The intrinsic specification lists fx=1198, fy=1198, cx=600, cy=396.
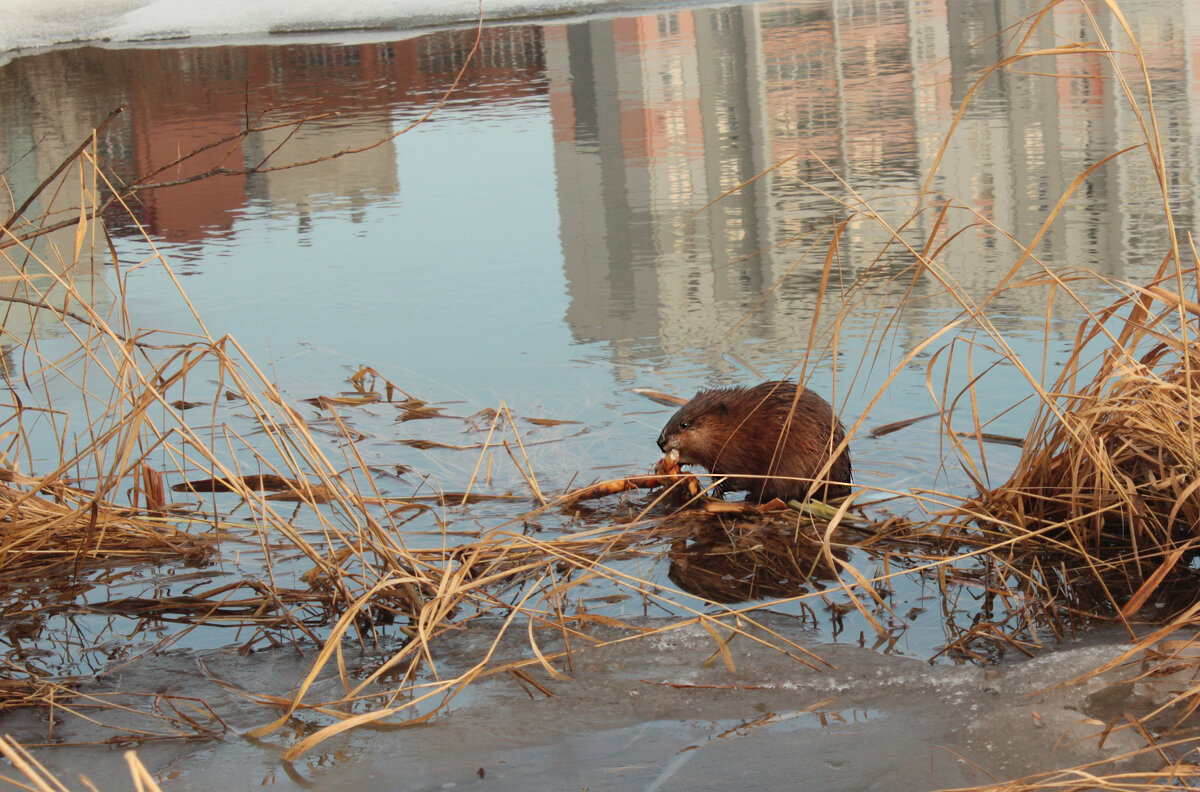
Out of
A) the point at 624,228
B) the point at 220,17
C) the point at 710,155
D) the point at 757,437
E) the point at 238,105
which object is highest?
the point at 220,17

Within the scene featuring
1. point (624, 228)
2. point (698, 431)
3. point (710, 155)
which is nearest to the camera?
point (698, 431)

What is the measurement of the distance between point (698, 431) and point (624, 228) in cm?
303

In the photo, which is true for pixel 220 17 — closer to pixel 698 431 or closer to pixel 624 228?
pixel 624 228

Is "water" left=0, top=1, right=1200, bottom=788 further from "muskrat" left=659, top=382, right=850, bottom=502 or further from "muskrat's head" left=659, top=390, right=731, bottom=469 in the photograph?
"muskrat's head" left=659, top=390, right=731, bottom=469

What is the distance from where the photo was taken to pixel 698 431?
3857 millimetres

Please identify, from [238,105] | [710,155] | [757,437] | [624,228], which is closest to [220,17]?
[238,105]

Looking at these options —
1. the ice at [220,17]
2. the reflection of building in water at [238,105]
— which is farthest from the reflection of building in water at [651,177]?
the ice at [220,17]

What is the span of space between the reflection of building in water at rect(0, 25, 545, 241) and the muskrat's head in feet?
12.1

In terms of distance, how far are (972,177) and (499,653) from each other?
559 centimetres

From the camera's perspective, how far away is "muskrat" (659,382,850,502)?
12.5ft

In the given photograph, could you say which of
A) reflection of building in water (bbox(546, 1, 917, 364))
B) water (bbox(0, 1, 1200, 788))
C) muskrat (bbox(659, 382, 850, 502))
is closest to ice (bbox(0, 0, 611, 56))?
reflection of building in water (bbox(546, 1, 917, 364))

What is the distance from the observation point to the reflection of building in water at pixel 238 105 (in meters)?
8.73

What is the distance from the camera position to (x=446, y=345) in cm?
514

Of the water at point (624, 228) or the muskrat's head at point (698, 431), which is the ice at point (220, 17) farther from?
the muskrat's head at point (698, 431)
